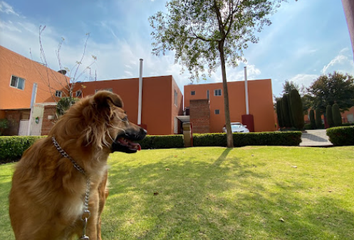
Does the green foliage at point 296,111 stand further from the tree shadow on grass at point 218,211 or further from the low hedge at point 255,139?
the tree shadow on grass at point 218,211

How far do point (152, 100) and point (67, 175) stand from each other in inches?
644

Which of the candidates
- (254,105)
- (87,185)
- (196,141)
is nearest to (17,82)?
(196,141)

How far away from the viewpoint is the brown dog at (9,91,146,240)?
127cm

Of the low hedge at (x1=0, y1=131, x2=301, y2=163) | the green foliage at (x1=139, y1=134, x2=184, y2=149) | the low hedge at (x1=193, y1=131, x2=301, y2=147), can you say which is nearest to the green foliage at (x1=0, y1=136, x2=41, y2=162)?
the low hedge at (x1=0, y1=131, x2=301, y2=163)

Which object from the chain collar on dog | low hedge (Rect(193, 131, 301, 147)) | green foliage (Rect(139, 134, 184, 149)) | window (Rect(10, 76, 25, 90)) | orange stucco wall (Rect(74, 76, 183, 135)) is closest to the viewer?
the chain collar on dog

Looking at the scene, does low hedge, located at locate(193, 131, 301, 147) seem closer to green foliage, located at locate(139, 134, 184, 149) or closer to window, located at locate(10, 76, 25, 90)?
green foliage, located at locate(139, 134, 184, 149)

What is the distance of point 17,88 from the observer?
1480 cm

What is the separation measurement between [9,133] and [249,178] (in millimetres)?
20329

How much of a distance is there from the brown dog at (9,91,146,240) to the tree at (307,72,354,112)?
3899cm

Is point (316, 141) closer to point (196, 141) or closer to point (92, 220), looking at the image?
point (196, 141)

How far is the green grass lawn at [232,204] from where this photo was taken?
6.59ft

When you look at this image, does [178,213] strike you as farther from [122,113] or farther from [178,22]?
[178,22]

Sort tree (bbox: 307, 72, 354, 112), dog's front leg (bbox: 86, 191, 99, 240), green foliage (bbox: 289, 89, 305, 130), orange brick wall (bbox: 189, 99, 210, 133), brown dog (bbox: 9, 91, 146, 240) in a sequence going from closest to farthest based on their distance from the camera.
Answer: brown dog (bbox: 9, 91, 146, 240)
dog's front leg (bbox: 86, 191, 99, 240)
orange brick wall (bbox: 189, 99, 210, 133)
green foliage (bbox: 289, 89, 305, 130)
tree (bbox: 307, 72, 354, 112)

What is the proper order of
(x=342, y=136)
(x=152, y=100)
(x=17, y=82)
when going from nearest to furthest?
(x=342, y=136) → (x=17, y=82) → (x=152, y=100)
